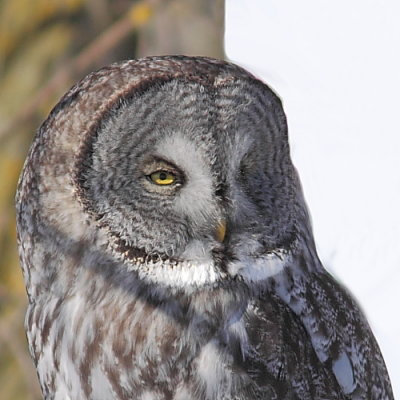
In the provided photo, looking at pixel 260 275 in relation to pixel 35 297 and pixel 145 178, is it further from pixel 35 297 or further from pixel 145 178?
pixel 35 297

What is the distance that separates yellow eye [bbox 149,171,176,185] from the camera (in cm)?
268

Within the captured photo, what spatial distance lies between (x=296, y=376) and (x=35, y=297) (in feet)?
2.69

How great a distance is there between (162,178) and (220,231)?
0.22m

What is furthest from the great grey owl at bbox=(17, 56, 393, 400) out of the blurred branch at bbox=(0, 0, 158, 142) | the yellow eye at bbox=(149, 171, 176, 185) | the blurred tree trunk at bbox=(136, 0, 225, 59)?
the blurred tree trunk at bbox=(136, 0, 225, 59)

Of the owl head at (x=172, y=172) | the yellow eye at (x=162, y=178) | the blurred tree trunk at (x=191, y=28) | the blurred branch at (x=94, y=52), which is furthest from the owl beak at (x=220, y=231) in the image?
the blurred tree trunk at (x=191, y=28)

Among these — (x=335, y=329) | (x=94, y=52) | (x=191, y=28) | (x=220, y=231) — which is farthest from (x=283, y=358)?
(x=191, y=28)

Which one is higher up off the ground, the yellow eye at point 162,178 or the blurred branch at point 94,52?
the blurred branch at point 94,52

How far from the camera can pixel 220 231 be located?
2668mm

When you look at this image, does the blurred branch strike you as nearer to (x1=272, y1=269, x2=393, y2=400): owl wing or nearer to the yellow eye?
the yellow eye

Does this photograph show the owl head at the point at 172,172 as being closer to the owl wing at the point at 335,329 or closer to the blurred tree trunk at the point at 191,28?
the owl wing at the point at 335,329

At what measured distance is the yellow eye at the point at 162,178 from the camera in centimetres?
268

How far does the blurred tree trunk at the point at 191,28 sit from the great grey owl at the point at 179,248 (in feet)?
5.84

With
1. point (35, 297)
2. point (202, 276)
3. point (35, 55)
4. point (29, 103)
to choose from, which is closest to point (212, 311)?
point (202, 276)

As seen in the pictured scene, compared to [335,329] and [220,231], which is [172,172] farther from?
[335,329]
